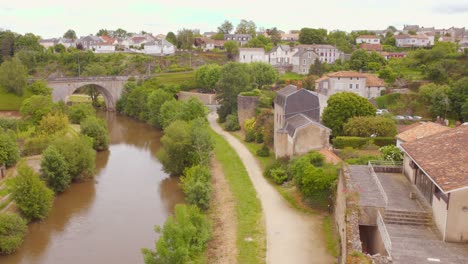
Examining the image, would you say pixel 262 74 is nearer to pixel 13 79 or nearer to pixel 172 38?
pixel 13 79

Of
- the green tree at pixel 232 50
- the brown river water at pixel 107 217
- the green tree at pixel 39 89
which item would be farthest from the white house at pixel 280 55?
the brown river water at pixel 107 217

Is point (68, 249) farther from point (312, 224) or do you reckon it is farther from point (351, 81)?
point (351, 81)

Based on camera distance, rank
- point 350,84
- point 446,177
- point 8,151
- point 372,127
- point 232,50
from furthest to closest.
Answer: point 232,50 → point 350,84 → point 372,127 → point 8,151 → point 446,177

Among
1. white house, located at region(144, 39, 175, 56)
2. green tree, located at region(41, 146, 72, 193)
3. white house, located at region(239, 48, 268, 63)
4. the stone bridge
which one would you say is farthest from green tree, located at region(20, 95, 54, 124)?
white house, located at region(144, 39, 175, 56)

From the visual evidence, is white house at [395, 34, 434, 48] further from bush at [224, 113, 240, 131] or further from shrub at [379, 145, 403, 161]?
shrub at [379, 145, 403, 161]

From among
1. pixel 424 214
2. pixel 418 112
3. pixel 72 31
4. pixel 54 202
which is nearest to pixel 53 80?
pixel 54 202

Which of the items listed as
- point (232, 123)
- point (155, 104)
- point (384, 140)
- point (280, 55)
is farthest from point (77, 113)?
point (280, 55)
